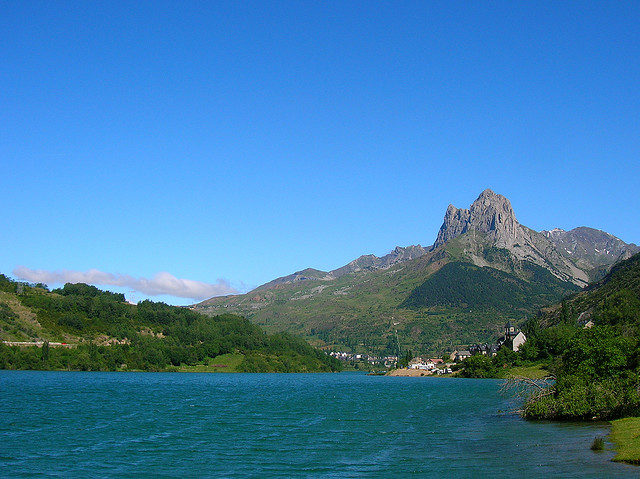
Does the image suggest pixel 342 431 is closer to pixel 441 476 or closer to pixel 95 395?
pixel 441 476

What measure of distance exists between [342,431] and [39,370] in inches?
6428

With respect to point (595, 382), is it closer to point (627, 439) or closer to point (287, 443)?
point (627, 439)

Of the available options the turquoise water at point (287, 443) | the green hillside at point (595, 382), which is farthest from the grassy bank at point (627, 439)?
the green hillside at point (595, 382)

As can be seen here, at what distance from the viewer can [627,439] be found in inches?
1513

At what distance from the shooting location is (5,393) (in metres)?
92.7

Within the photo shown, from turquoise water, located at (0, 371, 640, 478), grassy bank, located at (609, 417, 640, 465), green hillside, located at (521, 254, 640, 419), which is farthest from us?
green hillside, located at (521, 254, 640, 419)

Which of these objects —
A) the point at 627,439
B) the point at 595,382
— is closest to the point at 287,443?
the point at 627,439

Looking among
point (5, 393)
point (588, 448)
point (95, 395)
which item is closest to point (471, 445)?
point (588, 448)

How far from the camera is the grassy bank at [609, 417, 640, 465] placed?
110 feet

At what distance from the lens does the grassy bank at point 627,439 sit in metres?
33.5

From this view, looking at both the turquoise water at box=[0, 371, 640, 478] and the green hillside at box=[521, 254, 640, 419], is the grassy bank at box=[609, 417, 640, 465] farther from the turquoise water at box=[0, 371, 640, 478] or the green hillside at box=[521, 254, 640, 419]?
the green hillside at box=[521, 254, 640, 419]

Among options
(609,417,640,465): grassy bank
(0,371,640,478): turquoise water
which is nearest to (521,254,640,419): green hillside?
(0,371,640,478): turquoise water

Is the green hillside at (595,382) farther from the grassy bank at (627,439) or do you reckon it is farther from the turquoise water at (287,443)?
the grassy bank at (627,439)

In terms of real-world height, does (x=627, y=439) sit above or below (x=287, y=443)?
above
